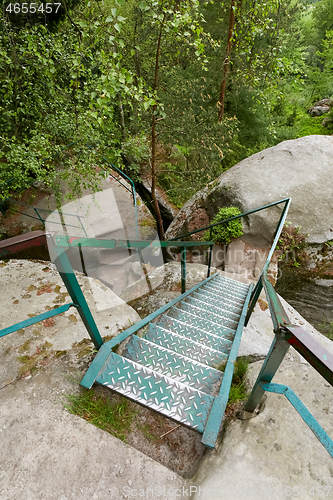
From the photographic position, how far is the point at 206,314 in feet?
10.8

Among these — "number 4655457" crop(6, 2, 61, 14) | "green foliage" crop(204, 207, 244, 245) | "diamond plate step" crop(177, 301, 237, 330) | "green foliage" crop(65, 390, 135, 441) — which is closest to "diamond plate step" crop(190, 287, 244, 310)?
"diamond plate step" crop(177, 301, 237, 330)

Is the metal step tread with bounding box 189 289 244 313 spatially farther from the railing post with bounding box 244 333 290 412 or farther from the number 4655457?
the number 4655457

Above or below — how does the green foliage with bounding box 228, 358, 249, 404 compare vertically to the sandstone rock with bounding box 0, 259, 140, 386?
below

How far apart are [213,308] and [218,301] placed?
43cm

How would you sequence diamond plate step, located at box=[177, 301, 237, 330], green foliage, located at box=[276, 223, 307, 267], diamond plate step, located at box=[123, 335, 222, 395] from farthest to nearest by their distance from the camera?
green foliage, located at box=[276, 223, 307, 267] < diamond plate step, located at box=[177, 301, 237, 330] < diamond plate step, located at box=[123, 335, 222, 395]

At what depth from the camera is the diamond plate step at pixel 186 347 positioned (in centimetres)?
211

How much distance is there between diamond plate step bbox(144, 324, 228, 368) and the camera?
6.93ft

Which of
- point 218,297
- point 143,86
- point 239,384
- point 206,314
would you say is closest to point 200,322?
point 206,314

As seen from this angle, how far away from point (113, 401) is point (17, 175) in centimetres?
369

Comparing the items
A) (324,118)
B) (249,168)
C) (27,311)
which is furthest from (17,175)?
(324,118)

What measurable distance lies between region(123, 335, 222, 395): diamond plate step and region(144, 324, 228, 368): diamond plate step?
22cm

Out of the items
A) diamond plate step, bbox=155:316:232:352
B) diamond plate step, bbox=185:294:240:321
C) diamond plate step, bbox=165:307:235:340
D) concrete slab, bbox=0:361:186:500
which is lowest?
diamond plate step, bbox=185:294:240:321

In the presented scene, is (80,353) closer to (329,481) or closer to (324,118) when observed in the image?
(329,481)

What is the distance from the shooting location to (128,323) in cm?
277
